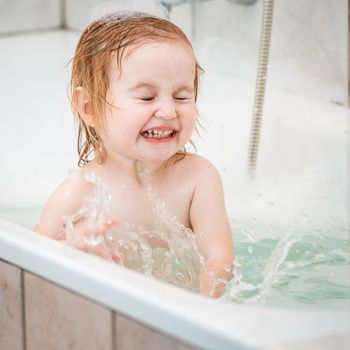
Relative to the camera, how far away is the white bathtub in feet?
3.75

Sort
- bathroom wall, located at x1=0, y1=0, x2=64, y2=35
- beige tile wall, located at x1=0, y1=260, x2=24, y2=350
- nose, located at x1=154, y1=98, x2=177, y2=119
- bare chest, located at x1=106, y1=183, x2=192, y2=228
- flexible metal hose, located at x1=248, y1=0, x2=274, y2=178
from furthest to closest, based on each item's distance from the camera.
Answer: bathroom wall, located at x1=0, y1=0, x2=64, y2=35 < flexible metal hose, located at x1=248, y1=0, x2=274, y2=178 < bare chest, located at x1=106, y1=183, x2=192, y2=228 < nose, located at x1=154, y1=98, x2=177, y2=119 < beige tile wall, located at x1=0, y1=260, x2=24, y2=350

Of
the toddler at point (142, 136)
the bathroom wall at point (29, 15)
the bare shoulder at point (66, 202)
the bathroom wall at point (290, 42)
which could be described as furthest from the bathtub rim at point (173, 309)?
the bathroom wall at point (29, 15)

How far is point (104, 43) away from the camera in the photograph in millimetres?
1618

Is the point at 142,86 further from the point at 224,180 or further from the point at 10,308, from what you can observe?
the point at 224,180

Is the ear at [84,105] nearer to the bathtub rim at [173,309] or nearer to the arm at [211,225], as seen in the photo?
the arm at [211,225]

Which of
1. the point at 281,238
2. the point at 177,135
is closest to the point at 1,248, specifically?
the point at 177,135

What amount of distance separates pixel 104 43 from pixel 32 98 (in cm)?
83

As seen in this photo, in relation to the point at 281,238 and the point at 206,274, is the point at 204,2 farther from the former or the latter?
the point at 206,274

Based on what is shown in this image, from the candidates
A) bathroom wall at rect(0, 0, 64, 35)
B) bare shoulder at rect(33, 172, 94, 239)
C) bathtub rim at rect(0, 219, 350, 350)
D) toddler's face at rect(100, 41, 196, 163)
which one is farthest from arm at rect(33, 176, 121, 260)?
bathroom wall at rect(0, 0, 64, 35)

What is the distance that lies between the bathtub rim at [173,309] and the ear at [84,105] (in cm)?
35

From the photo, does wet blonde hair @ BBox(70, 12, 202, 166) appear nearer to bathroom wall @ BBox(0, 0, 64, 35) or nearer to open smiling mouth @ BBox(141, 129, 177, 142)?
open smiling mouth @ BBox(141, 129, 177, 142)

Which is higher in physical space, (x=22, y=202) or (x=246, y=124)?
(x=246, y=124)

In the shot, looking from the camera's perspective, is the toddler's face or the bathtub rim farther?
the toddler's face

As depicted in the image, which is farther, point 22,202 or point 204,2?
point 204,2
